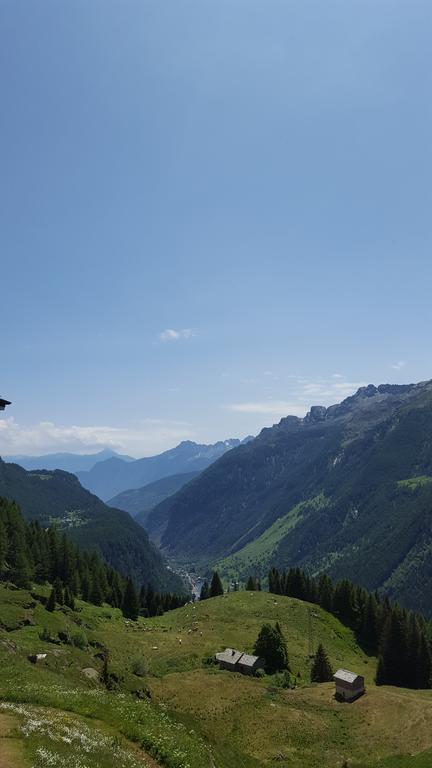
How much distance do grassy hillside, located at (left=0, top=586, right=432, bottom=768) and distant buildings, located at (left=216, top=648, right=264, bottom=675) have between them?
3.68 meters

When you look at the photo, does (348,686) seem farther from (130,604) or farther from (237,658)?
(130,604)

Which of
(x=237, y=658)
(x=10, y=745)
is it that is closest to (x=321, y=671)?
(x=237, y=658)

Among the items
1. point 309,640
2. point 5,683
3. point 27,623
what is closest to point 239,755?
point 5,683

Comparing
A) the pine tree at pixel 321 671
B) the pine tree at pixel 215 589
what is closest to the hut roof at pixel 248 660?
the pine tree at pixel 321 671

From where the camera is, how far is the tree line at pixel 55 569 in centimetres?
10400

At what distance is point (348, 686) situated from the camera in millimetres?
72562

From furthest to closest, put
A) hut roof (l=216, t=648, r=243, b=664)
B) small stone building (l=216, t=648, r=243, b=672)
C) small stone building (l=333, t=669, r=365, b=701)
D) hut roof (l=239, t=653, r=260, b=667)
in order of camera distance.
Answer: hut roof (l=216, t=648, r=243, b=664) < small stone building (l=216, t=648, r=243, b=672) < hut roof (l=239, t=653, r=260, b=667) < small stone building (l=333, t=669, r=365, b=701)

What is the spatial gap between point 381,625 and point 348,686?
58568 millimetres

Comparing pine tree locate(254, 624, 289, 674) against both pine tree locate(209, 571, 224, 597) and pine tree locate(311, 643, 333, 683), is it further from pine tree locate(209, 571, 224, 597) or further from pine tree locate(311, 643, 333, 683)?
pine tree locate(209, 571, 224, 597)

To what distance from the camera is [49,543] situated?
132m

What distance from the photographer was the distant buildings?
83.8 meters

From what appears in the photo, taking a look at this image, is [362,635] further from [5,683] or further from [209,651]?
[5,683]

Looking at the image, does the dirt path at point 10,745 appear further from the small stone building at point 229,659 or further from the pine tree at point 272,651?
the pine tree at point 272,651

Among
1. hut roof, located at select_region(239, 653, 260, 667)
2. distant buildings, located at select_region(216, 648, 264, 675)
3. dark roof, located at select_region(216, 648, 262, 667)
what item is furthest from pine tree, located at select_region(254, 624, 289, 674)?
hut roof, located at select_region(239, 653, 260, 667)
